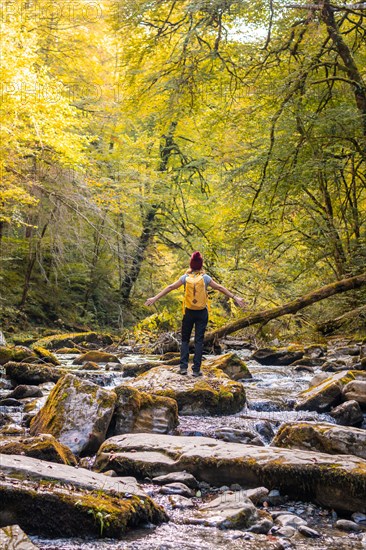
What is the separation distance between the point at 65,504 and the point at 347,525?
6.36 ft

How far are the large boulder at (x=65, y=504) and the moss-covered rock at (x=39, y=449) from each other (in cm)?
73

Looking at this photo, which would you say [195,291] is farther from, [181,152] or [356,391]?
[181,152]

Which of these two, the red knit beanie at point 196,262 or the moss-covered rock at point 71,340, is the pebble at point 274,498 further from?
the moss-covered rock at point 71,340

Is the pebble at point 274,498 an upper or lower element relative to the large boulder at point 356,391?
lower

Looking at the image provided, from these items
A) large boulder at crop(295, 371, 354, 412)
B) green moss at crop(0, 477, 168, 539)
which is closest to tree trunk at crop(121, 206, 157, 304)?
large boulder at crop(295, 371, 354, 412)

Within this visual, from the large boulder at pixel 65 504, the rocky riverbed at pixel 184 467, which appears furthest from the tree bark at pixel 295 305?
the large boulder at pixel 65 504

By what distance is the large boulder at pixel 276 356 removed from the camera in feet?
43.2

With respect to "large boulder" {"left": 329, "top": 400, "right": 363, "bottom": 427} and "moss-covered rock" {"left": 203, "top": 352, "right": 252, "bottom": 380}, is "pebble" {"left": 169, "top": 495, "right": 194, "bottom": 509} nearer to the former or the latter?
"large boulder" {"left": 329, "top": 400, "right": 363, "bottom": 427}

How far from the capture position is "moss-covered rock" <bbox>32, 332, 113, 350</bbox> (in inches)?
657

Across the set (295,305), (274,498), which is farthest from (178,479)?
(295,305)

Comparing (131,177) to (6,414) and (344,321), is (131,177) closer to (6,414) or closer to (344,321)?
(344,321)

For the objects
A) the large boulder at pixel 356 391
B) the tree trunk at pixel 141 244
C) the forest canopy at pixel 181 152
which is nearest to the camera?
the large boulder at pixel 356 391

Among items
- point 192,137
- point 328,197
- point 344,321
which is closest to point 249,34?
point 328,197

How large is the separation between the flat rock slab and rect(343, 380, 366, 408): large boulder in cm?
264
